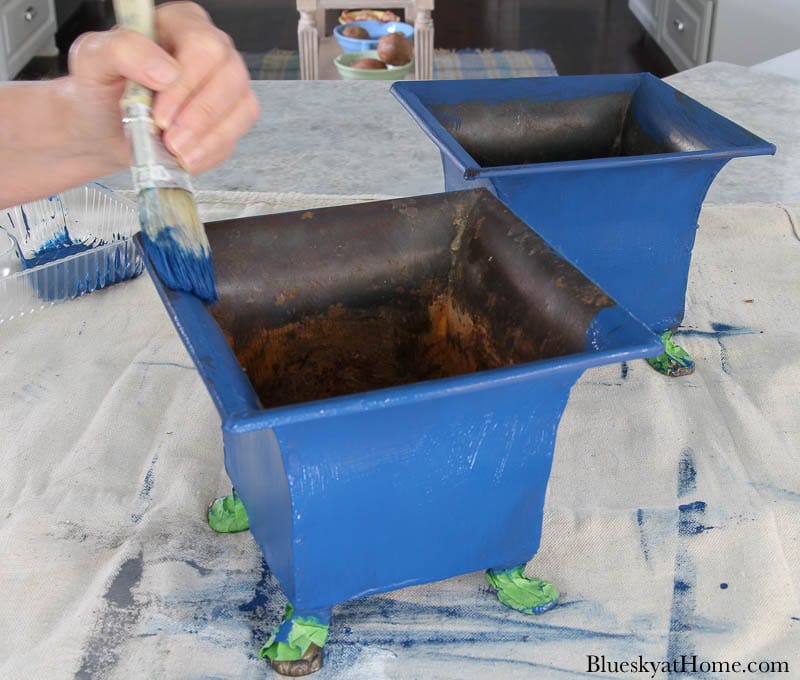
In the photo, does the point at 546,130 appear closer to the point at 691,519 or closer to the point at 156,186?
the point at 691,519

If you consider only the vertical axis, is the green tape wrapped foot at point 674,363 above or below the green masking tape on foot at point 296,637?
below

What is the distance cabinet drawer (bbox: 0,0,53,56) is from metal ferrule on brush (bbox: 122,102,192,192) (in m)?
2.87

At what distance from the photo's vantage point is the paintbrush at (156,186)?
0.75 metres

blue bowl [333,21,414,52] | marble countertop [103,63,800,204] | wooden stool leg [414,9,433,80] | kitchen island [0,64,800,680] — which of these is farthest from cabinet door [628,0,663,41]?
kitchen island [0,64,800,680]

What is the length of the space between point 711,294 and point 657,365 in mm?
231

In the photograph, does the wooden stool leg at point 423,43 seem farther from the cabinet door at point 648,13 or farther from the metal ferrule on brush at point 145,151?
the metal ferrule on brush at point 145,151

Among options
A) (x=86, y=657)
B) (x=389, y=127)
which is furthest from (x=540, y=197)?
(x=389, y=127)

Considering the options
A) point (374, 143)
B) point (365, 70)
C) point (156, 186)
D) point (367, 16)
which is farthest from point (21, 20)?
point (156, 186)

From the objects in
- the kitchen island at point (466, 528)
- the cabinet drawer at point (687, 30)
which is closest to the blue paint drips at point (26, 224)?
the kitchen island at point (466, 528)

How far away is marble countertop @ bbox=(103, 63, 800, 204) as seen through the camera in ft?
5.32

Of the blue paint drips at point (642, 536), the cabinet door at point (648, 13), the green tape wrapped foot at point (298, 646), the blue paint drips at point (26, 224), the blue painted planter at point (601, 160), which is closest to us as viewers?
the green tape wrapped foot at point (298, 646)

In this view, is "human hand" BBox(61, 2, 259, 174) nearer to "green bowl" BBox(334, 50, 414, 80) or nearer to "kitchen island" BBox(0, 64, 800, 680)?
"kitchen island" BBox(0, 64, 800, 680)

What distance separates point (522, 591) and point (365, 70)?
1.95 metres

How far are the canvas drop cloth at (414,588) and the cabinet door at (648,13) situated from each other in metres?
2.97
